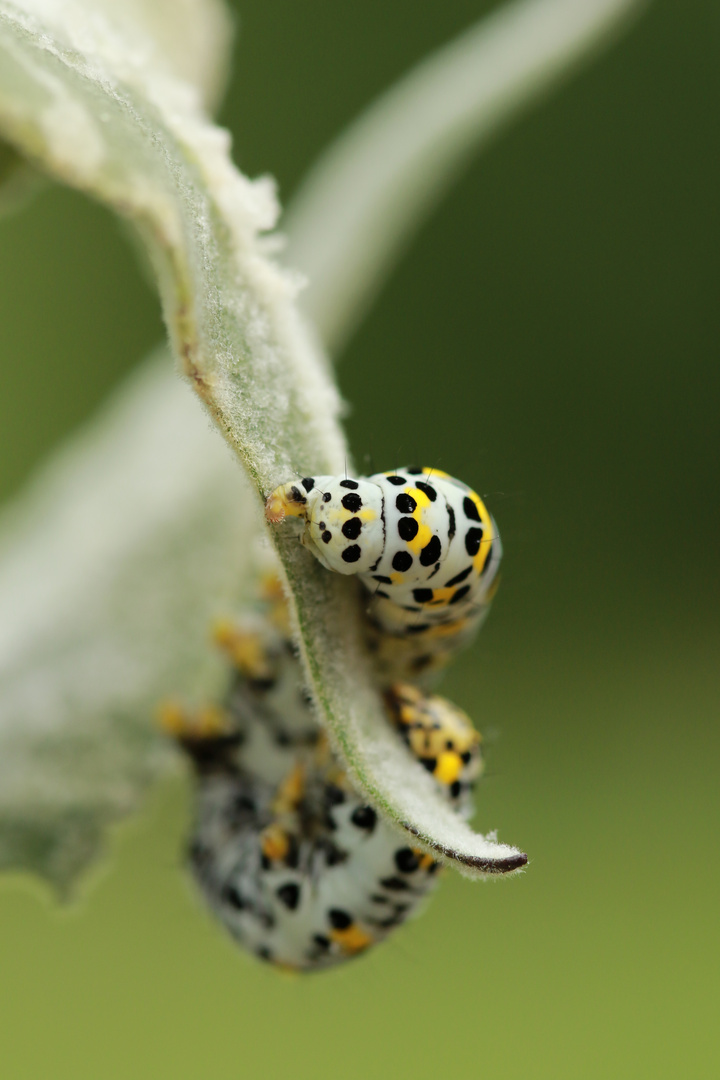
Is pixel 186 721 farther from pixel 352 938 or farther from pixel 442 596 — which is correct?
pixel 442 596

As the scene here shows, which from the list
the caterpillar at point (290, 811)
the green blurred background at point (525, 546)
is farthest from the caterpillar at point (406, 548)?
the green blurred background at point (525, 546)

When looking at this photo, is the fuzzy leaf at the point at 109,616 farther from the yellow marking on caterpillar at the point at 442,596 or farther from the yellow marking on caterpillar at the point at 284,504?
the yellow marking on caterpillar at the point at 284,504

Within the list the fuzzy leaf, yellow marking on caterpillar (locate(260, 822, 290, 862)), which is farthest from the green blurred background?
yellow marking on caterpillar (locate(260, 822, 290, 862))

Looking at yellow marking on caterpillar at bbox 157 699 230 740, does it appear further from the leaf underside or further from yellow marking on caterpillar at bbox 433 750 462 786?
the leaf underside

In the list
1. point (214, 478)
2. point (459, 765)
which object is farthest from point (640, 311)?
point (459, 765)

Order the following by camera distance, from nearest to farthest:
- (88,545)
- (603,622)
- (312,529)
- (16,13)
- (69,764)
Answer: (16,13), (312,529), (69,764), (88,545), (603,622)

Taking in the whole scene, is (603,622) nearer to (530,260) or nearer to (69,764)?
(530,260)

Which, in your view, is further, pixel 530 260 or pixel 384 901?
pixel 530 260

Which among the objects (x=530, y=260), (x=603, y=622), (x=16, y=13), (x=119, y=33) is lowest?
(x=16, y=13)
